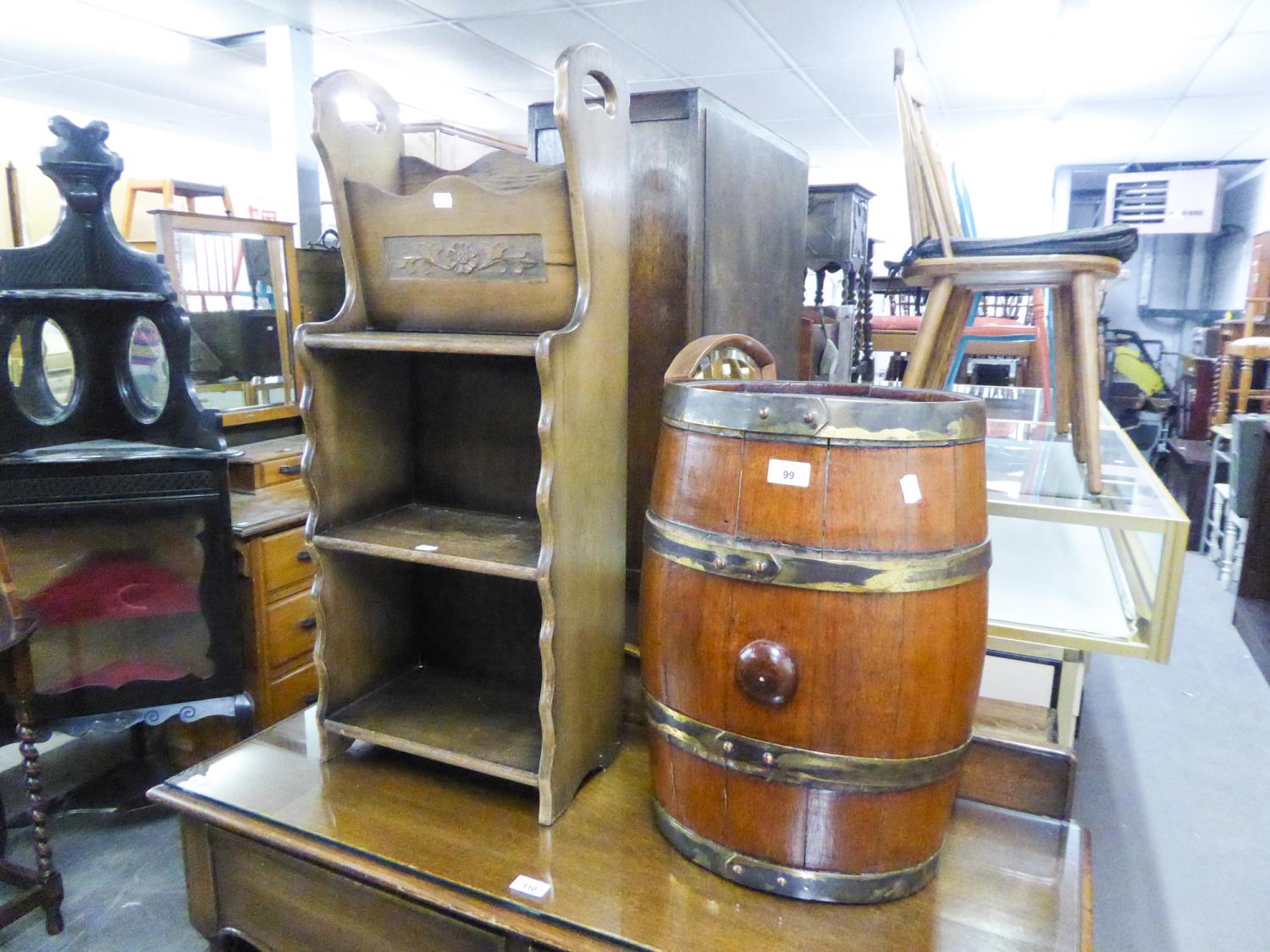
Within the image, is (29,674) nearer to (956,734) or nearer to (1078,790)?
(956,734)

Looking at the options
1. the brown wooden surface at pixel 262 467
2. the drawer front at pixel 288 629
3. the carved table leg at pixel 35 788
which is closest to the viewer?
the carved table leg at pixel 35 788

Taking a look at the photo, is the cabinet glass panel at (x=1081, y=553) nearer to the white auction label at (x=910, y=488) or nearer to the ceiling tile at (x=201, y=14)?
the white auction label at (x=910, y=488)

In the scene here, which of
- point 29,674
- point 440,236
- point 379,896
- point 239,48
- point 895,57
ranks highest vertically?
point 239,48

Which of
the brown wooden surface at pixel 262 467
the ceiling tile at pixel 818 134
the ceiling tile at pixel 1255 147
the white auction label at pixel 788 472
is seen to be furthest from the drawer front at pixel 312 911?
the ceiling tile at pixel 1255 147

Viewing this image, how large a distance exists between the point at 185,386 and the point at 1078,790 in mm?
2589

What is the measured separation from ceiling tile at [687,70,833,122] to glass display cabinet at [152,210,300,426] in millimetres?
2608

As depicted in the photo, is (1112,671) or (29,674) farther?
(1112,671)

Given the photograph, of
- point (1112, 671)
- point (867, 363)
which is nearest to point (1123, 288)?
point (867, 363)

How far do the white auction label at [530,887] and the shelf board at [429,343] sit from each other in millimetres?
697

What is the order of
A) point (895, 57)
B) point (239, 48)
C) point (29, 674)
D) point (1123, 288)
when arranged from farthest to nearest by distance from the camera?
point (1123, 288) < point (239, 48) < point (895, 57) < point (29, 674)

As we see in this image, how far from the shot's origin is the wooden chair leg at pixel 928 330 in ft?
6.54

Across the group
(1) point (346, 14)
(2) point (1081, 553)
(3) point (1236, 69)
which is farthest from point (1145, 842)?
Result: (3) point (1236, 69)

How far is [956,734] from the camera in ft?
3.50

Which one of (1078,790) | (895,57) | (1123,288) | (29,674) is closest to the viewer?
(29,674)
